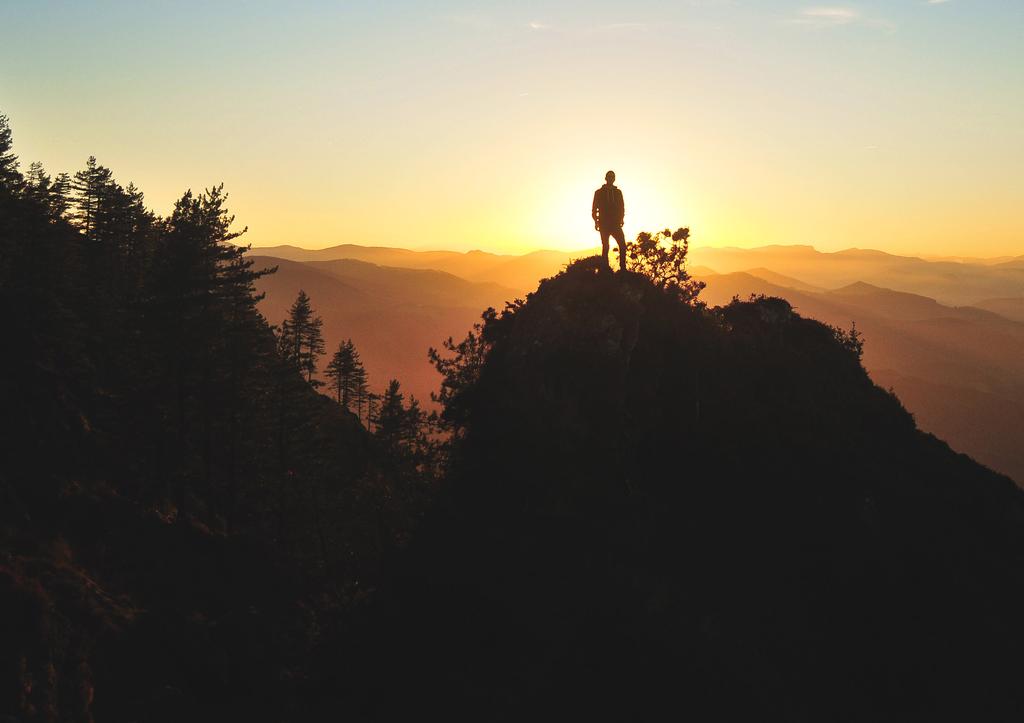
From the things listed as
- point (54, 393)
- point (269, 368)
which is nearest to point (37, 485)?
point (54, 393)

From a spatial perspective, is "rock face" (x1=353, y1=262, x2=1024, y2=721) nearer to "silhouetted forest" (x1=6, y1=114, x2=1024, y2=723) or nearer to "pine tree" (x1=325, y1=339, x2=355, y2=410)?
"silhouetted forest" (x1=6, y1=114, x2=1024, y2=723)

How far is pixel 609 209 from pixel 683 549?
1184 cm

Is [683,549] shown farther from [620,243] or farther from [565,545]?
[620,243]

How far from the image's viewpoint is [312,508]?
39250 mm

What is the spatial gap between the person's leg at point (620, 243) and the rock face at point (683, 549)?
A: 0.79 m

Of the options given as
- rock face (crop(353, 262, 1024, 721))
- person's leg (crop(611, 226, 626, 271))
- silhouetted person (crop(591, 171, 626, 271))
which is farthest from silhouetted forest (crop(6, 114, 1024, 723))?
silhouetted person (crop(591, 171, 626, 271))

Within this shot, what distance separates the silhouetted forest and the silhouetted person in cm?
144

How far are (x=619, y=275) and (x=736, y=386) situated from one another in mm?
5863

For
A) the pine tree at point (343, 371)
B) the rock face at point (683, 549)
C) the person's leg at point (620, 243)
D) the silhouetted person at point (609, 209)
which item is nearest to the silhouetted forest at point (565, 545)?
the rock face at point (683, 549)

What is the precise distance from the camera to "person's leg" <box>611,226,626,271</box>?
2144 centimetres

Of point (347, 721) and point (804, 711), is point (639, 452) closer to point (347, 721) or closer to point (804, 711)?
point (804, 711)

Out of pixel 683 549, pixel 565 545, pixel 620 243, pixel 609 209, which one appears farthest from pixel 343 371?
pixel 683 549

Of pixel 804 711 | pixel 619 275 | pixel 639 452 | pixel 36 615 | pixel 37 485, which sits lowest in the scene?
pixel 804 711

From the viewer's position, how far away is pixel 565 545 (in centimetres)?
1716
